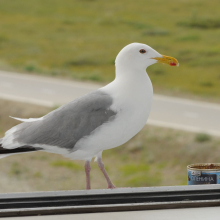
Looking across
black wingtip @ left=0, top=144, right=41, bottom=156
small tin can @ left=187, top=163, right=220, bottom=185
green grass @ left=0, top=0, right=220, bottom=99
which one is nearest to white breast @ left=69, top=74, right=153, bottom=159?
black wingtip @ left=0, top=144, right=41, bottom=156

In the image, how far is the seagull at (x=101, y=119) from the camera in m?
1.71

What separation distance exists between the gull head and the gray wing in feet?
0.49

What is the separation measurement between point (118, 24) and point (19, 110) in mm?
11105

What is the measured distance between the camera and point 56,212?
153cm

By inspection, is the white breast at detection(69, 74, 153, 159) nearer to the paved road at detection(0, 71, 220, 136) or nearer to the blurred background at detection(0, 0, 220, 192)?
the blurred background at detection(0, 0, 220, 192)

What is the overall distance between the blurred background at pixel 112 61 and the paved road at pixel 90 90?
0.28m

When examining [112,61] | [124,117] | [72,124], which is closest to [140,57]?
[124,117]

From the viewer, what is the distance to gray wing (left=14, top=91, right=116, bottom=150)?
1.74m

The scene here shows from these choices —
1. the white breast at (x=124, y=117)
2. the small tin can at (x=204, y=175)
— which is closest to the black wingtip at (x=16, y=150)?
the white breast at (x=124, y=117)

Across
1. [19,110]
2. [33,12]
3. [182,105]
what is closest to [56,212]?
[19,110]

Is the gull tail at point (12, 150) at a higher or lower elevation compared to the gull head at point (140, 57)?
lower

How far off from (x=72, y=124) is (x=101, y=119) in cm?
11

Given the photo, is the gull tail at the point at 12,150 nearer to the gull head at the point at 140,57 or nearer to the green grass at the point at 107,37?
the gull head at the point at 140,57

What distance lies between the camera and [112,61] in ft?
42.8
